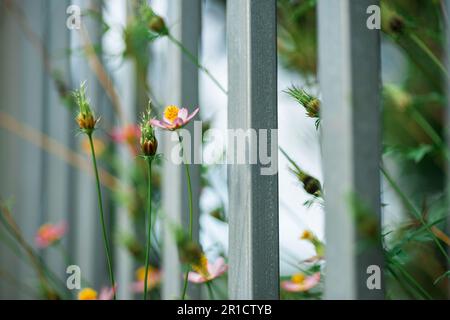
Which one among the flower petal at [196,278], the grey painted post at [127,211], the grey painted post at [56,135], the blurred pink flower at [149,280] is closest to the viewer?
the flower petal at [196,278]

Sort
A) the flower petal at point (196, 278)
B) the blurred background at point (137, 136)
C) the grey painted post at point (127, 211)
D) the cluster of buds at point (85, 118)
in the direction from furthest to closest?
the grey painted post at point (127, 211), the blurred background at point (137, 136), the flower petal at point (196, 278), the cluster of buds at point (85, 118)

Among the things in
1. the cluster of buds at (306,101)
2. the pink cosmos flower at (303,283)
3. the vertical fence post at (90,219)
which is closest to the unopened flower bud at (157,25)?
the cluster of buds at (306,101)

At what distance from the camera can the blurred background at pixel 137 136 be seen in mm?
992

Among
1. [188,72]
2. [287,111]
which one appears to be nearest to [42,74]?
[287,111]

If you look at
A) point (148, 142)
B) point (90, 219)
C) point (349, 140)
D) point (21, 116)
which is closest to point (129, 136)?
point (90, 219)

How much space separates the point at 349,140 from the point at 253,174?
166 millimetres

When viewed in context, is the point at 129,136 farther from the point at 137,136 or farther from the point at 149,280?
the point at 149,280

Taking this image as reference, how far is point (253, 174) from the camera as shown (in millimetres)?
760

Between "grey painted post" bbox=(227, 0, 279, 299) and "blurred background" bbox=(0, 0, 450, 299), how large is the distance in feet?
0.17

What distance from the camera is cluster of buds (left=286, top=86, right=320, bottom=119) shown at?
2.28 feet

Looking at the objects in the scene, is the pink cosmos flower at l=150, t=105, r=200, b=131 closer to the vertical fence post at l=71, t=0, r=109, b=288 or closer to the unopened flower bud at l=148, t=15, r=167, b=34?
the unopened flower bud at l=148, t=15, r=167, b=34

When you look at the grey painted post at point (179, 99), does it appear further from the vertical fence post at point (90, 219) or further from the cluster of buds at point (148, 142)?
the vertical fence post at point (90, 219)

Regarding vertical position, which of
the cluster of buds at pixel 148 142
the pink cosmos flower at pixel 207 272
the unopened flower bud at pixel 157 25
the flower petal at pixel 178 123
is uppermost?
the unopened flower bud at pixel 157 25

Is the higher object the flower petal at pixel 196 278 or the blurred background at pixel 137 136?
the blurred background at pixel 137 136
